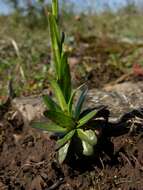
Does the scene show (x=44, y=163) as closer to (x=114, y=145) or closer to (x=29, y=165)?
(x=29, y=165)

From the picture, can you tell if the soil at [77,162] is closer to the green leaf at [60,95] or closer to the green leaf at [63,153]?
the green leaf at [63,153]

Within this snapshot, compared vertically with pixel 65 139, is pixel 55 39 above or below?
above

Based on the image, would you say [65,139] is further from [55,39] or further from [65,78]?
[55,39]

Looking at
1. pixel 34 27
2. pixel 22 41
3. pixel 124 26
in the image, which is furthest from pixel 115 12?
pixel 22 41

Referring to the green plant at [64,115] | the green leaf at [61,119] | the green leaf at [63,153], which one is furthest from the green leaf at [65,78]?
the green leaf at [63,153]

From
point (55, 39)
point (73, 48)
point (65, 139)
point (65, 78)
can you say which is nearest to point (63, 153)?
point (65, 139)

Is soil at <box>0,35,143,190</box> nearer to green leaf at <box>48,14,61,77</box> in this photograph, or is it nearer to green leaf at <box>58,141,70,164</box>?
green leaf at <box>58,141,70,164</box>

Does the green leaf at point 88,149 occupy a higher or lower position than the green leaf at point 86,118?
lower
